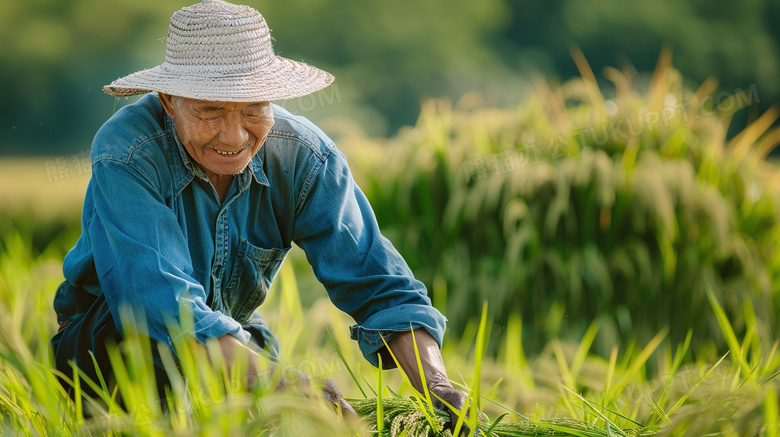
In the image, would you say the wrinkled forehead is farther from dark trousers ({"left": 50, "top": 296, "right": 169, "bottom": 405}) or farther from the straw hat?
dark trousers ({"left": 50, "top": 296, "right": 169, "bottom": 405})

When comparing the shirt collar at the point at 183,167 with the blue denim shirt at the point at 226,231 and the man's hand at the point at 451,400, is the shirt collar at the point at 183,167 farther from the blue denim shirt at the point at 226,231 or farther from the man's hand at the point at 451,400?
the man's hand at the point at 451,400

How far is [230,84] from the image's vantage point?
1521 mm

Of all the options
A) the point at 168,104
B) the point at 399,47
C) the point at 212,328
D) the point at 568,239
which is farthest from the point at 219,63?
the point at 399,47

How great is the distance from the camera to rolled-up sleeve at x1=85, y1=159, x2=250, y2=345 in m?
1.46

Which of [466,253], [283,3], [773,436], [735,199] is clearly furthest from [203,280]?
[283,3]

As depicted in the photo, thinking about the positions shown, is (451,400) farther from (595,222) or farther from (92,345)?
(595,222)

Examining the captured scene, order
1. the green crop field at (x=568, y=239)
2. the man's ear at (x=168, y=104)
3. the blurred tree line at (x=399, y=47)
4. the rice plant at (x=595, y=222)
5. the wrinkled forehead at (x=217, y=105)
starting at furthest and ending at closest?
the blurred tree line at (x=399, y=47)
the rice plant at (x=595, y=222)
the green crop field at (x=568, y=239)
the man's ear at (x=168, y=104)
the wrinkled forehead at (x=217, y=105)

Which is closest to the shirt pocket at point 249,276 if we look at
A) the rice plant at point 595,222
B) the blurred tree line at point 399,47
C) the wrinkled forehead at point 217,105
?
the wrinkled forehead at point 217,105

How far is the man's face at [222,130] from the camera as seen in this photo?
1.57 metres

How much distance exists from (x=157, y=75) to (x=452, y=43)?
936 cm

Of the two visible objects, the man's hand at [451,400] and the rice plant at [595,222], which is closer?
the man's hand at [451,400]

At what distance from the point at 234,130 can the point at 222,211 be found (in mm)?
232

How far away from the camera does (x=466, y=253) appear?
3633 mm

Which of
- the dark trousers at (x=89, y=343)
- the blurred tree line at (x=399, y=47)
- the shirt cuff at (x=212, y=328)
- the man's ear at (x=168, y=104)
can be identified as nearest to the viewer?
the shirt cuff at (x=212, y=328)
